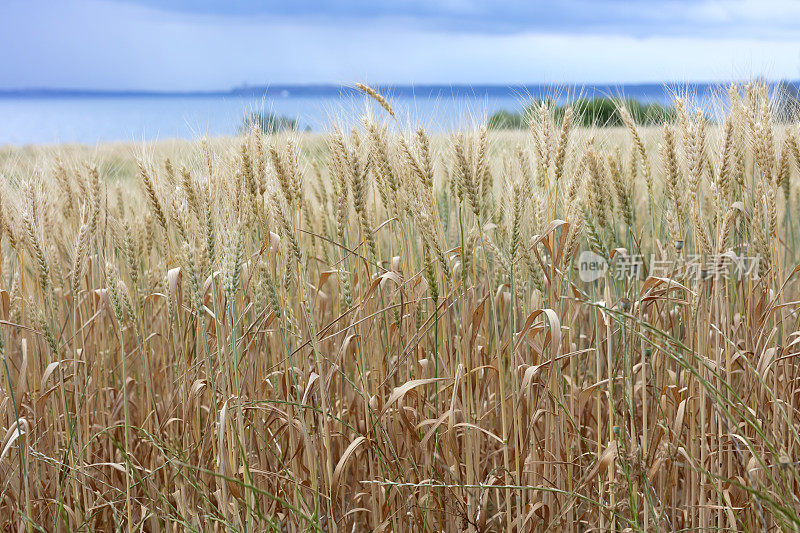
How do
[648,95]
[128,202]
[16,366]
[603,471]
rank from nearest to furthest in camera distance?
1. [603,471]
2. [648,95]
3. [16,366]
4. [128,202]

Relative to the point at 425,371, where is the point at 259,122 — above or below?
above

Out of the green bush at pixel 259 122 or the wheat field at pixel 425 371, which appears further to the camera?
the green bush at pixel 259 122

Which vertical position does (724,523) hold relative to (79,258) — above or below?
below

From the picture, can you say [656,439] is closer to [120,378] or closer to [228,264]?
[228,264]

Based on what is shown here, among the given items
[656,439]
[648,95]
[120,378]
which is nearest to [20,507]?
[120,378]

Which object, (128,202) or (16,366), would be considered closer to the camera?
(16,366)

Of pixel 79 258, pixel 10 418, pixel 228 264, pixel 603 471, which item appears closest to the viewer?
pixel 228 264

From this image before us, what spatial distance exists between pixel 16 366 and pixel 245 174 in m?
1.63

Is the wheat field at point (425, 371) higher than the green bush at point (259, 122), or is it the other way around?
the green bush at point (259, 122)

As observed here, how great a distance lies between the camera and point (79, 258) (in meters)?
2.06

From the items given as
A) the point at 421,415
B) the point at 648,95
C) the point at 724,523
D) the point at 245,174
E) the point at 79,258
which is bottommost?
the point at 724,523

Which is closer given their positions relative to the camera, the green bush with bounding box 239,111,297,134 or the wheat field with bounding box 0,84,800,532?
the wheat field with bounding box 0,84,800,532

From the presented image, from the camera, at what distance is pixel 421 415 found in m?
2.18

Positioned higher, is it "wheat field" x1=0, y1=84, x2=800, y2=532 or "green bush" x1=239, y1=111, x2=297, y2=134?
"green bush" x1=239, y1=111, x2=297, y2=134
